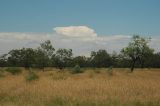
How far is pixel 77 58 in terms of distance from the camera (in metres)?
108

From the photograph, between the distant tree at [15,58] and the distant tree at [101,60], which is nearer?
the distant tree at [15,58]

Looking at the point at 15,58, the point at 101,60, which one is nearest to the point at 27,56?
the point at 15,58

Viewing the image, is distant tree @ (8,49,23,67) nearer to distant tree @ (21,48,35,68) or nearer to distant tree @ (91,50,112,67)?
distant tree @ (21,48,35,68)

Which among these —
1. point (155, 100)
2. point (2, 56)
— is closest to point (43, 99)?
point (155, 100)

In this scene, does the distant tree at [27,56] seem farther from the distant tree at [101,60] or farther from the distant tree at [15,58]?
the distant tree at [101,60]

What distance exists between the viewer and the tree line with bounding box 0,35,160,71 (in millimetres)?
68062

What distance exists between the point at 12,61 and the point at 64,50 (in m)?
18.4

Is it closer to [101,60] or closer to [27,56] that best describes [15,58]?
[27,56]

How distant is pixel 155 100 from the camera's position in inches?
476

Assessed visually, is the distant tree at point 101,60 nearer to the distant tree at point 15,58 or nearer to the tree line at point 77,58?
the tree line at point 77,58

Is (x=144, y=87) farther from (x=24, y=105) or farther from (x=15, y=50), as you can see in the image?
(x=15, y=50)

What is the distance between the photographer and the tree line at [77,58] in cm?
6806

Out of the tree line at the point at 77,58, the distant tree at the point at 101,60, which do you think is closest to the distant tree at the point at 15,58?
the tree line at the point at 77,58

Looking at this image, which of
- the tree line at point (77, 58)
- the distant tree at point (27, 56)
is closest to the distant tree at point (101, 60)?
the tree line at point (77, 58)
